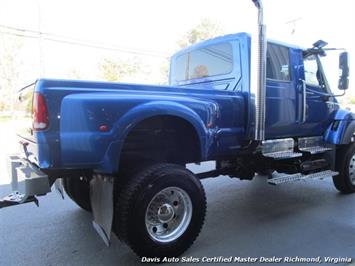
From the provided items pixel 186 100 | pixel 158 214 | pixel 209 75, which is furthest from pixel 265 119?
pixel 158 214

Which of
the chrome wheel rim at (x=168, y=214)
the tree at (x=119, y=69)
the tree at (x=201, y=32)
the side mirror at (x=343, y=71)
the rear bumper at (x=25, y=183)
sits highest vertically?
the tree at (x=201, y=32)

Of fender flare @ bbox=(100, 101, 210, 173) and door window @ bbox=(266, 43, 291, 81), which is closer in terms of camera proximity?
fender flare @ bbox=(100, 101, 210, 173)

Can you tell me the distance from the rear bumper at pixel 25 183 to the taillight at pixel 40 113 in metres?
0.45

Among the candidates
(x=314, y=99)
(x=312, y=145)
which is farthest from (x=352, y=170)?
(x=314, y=99)

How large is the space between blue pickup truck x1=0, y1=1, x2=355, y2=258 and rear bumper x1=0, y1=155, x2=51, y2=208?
0.01m

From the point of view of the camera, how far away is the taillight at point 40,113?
2.85 m

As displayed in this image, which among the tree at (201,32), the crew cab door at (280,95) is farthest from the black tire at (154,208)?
the tree at (201,32)

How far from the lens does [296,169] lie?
512cm

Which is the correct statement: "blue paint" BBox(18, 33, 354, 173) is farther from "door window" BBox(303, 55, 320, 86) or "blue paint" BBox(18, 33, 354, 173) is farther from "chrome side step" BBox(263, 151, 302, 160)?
"chrome side step" BBox(263, 151, 302, 160)

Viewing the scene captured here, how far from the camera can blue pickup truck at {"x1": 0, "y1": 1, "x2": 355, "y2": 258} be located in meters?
3.00

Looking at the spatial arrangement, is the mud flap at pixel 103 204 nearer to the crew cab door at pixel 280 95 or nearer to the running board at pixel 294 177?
the running board at pixel 294 177

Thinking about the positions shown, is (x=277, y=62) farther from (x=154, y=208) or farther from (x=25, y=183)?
(x=25, y=183)

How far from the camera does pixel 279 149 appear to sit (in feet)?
16.1

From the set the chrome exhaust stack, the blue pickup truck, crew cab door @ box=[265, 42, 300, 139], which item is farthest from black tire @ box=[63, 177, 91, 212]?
crew cab door @ box=[265, 42, 300, 139]
